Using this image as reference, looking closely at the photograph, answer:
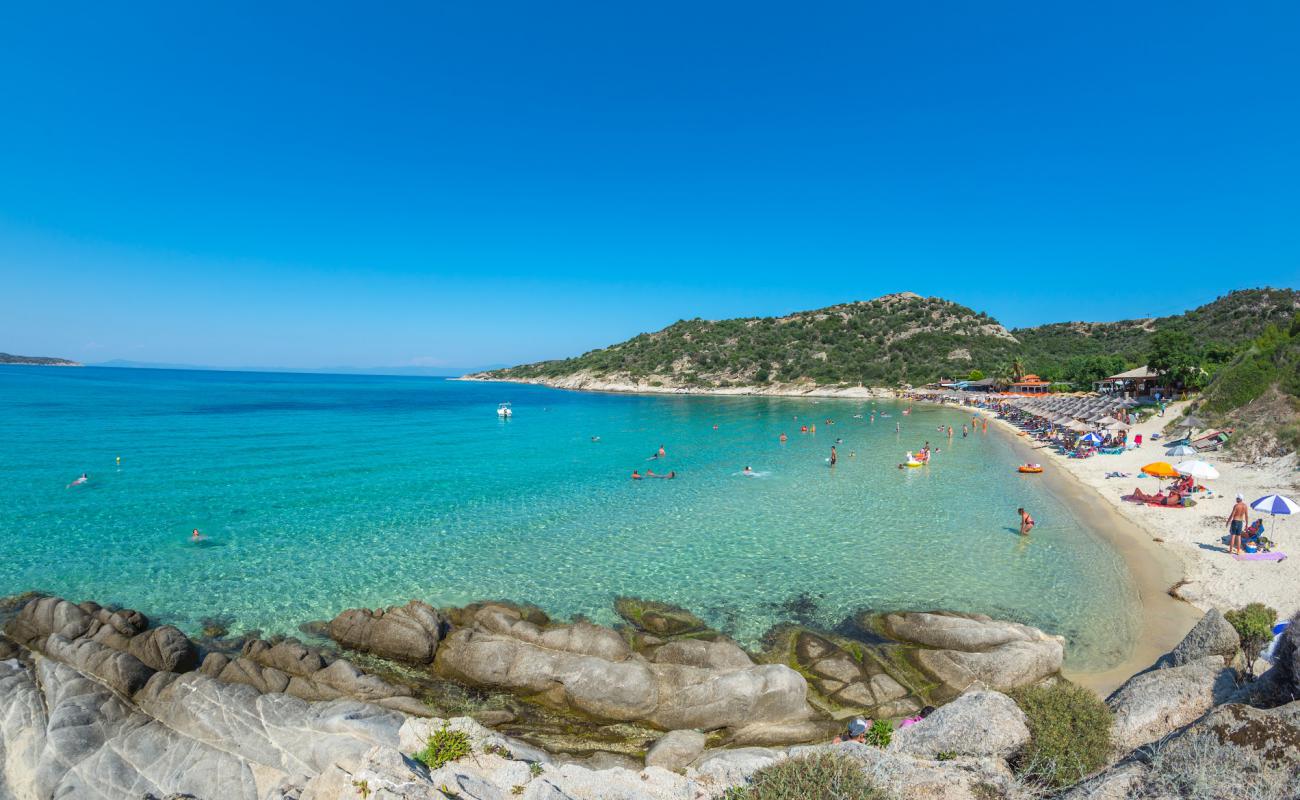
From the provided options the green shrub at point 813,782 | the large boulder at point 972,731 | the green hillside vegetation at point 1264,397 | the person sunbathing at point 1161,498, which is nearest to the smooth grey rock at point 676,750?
the large boulder at point 972,731

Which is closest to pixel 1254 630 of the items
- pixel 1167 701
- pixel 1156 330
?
pixel 1167 701

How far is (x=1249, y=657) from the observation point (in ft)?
30.4

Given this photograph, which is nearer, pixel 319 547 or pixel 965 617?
pixel 965 617

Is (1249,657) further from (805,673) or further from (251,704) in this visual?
(251,704)

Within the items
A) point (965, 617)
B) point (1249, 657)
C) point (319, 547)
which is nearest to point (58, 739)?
point (319, 547)

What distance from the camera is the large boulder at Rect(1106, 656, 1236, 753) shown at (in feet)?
25.1

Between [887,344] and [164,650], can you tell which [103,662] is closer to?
[164,650]

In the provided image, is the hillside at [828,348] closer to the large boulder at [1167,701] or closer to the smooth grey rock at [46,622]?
the large boulder at [1167,701]

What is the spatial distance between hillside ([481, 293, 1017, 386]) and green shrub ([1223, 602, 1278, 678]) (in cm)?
11066

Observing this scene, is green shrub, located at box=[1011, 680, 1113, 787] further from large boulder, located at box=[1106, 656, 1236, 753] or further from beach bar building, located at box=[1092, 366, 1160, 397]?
beach bar building, located at box=[1092, 366, 1160, 397]

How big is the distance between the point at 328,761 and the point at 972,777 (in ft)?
29.5

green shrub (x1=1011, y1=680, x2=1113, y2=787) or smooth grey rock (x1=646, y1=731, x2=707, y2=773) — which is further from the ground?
green shrub (x1=1011, y1=680, x2=1113, y2=787)

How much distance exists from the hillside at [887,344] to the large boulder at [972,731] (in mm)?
97967

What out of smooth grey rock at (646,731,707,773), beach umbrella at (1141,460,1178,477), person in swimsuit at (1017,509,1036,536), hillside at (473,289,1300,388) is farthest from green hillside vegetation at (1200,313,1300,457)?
hillside at (473,289,1300,388)
